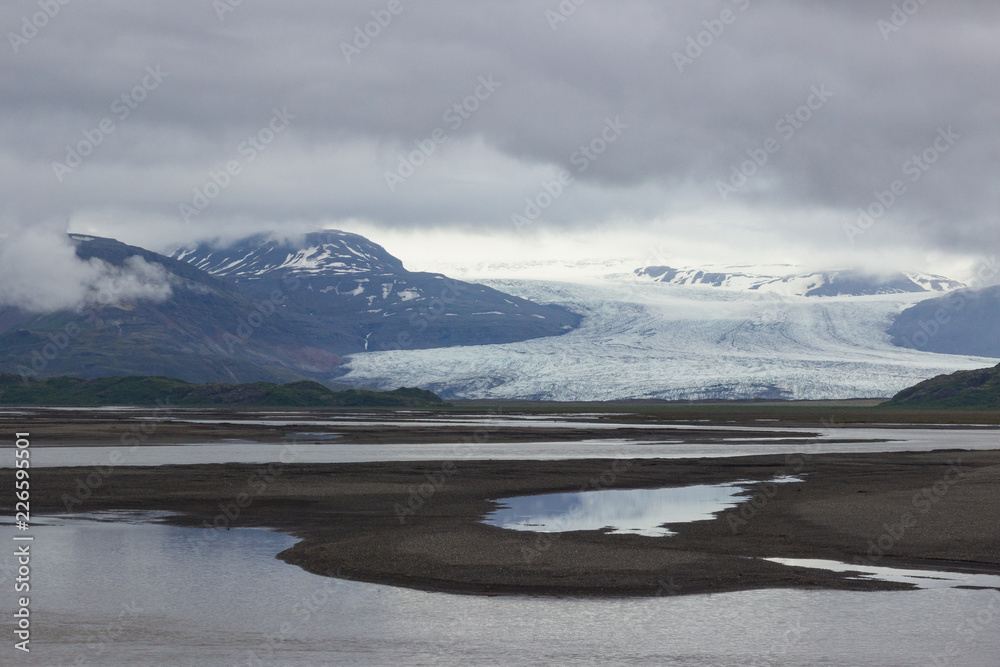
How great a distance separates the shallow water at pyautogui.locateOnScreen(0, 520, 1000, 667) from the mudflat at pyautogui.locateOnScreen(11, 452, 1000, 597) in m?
1.21

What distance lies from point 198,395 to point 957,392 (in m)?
96.8

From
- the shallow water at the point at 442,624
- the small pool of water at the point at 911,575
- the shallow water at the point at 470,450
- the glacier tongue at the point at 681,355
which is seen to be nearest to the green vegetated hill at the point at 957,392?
the glacier tongue at the point at 681,355

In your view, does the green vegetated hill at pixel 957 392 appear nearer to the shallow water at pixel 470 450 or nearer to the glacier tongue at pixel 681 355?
the glacier tongue at pixel 681 355

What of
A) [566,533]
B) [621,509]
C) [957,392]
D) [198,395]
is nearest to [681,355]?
[957,392]

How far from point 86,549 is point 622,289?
6398 inches

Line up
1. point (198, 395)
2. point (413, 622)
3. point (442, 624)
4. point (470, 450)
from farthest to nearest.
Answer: point (198, 395), point (470, 450), point (413, 622), point (442, 624)

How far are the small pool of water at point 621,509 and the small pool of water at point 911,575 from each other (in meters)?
4.41

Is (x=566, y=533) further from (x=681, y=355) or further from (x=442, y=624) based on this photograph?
(x=681, y=355)

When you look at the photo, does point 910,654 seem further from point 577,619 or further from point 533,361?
point 533,361

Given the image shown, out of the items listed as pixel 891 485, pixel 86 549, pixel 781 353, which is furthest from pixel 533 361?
pixel 86 549

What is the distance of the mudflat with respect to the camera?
20.0 meters

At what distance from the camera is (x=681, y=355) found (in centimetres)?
13975

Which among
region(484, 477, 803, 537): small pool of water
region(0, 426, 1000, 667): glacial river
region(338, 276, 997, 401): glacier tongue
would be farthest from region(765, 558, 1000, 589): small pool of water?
region(338, 276, 997, 401): glacier tongue

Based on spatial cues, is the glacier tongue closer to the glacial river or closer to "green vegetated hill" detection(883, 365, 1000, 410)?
"green vegetated hill" detection(883, 365, 1000, 410)
